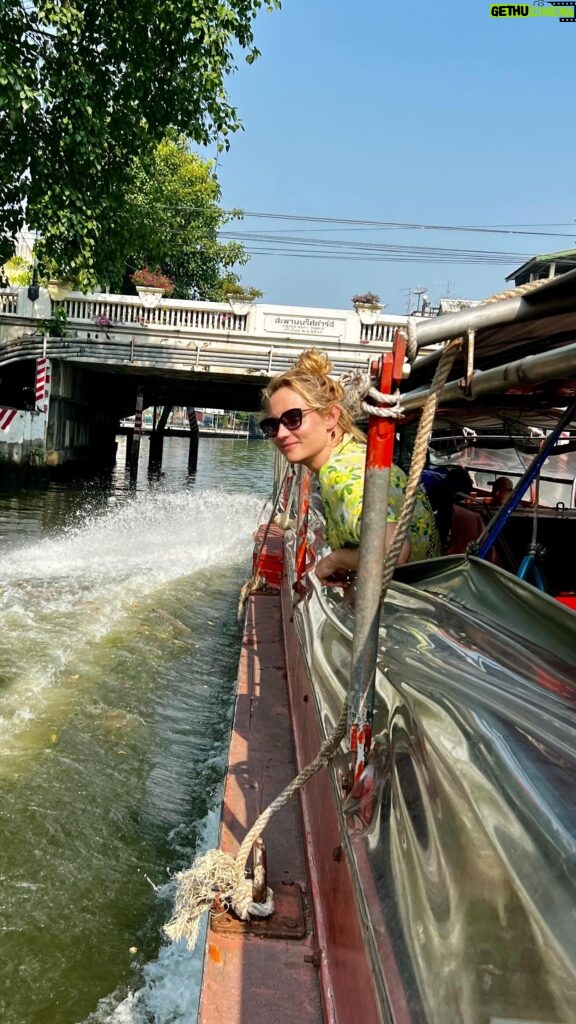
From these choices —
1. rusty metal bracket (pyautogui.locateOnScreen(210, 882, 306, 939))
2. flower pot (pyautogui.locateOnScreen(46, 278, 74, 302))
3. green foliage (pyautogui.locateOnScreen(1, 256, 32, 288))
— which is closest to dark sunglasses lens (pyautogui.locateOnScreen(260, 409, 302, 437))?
rusty metal bracket (pyautogui.locateOnScreen(210, 882, 306, 939))

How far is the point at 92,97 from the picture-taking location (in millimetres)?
10477

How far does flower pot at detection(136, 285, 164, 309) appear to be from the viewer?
18891 mm

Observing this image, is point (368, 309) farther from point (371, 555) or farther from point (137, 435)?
point (371, 555)

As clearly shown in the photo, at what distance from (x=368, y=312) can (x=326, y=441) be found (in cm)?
1692

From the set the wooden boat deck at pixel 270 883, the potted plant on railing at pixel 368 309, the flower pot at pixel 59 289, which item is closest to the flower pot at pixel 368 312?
the potted plant on railing at pixel 368 309

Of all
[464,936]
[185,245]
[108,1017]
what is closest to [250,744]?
[108,1017]

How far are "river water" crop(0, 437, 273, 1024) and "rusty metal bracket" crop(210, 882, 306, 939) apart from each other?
2.59 feet

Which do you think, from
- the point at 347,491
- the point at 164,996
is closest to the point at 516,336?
the point at 347,491

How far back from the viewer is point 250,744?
3.24 metres

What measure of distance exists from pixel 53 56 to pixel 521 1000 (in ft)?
38.8

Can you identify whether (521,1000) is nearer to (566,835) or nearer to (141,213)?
(566,835)

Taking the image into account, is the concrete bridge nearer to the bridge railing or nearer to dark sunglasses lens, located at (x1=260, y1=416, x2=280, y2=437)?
the bridge railing

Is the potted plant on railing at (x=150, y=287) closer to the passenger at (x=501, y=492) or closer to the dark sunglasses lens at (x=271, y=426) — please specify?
the passenger at (x=501, y=492)

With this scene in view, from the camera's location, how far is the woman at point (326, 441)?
8.09 ft
